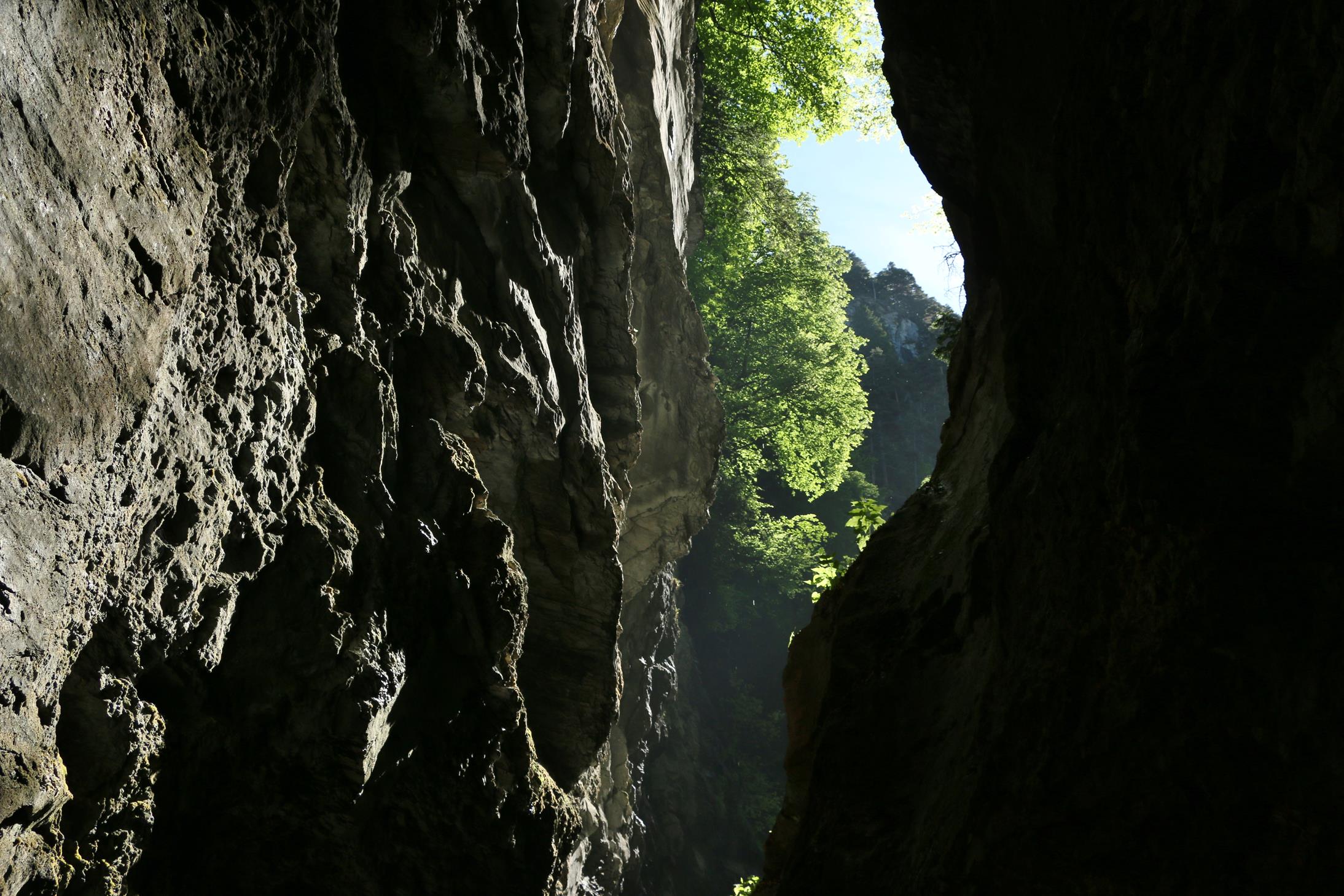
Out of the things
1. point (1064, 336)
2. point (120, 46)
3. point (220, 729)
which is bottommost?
point (220, 729)

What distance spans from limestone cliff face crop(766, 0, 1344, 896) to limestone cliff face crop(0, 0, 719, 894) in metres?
3.09

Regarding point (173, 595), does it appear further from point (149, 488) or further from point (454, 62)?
point (454, 62)

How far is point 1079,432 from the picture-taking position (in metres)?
4.57

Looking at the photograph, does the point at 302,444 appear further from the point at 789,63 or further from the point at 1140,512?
the point at 789,63

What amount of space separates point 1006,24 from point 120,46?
484 centimetres

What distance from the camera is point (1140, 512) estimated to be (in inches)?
149

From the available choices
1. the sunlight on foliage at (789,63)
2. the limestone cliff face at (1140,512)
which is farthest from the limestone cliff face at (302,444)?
the sunlight on foliage at (789,63)

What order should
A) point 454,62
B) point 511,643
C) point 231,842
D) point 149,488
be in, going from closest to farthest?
point 149,488 < point 231,842 < point 454,62 < point 511,643

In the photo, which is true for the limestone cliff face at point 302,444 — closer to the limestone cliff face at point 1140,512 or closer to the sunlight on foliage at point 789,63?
the limestone cliff face at point 1140,512

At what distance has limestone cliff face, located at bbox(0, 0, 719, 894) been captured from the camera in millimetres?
3533

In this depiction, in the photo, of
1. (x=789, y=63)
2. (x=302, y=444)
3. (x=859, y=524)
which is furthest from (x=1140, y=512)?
(x=789, y=63)

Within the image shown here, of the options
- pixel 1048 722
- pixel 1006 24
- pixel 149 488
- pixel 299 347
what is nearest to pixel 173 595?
pixel 149 488

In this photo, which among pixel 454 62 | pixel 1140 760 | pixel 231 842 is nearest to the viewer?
pixel 1140 760

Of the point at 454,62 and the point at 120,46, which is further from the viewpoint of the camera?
the point at 454,62
